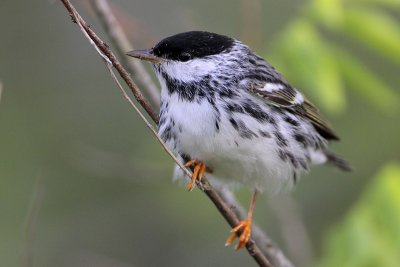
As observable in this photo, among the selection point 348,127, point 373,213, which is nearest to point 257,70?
point 373,213

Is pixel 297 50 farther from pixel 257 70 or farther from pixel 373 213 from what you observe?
pixel 373 213

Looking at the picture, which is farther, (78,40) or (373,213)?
(78,40)

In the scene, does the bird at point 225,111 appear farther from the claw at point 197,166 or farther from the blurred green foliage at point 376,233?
the blurred green foliage at point 376,233

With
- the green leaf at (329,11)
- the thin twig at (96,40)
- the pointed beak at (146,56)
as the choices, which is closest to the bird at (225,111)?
the pointed beak at (146,56)

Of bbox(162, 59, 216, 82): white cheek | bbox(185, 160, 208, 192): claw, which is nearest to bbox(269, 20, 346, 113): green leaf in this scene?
bbox(162, 59, 216, 82): white cheek

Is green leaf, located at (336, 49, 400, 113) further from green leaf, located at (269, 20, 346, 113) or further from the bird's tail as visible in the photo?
the bird's tail
